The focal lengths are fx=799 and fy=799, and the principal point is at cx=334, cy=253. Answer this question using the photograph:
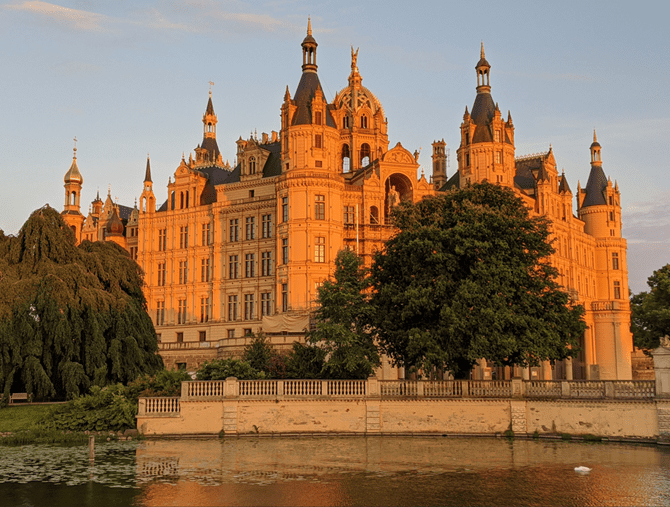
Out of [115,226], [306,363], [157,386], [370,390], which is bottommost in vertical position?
[370,390]

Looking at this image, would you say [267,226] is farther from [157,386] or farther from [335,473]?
[335,473]

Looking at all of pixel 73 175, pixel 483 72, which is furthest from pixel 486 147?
pixel 73 175

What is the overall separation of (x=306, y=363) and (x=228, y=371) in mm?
4624

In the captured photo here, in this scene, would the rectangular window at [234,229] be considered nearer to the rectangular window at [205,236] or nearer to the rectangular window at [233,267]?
the rectangular window at [233,267]

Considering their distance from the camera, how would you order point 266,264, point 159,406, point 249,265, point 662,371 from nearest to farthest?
point 662,371 → point 159,406 → point 266,264 → point 249,265

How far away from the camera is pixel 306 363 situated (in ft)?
130

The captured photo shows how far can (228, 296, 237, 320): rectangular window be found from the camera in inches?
2662

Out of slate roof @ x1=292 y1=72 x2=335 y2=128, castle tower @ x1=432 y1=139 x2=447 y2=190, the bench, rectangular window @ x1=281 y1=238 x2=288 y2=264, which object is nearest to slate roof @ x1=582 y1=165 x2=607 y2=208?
castle tower @ x1=432 y1=139 x2=447 y2=190

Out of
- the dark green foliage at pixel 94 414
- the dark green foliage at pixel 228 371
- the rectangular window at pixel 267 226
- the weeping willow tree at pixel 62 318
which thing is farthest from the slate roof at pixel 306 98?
the dark green foliage at pixel 94 414

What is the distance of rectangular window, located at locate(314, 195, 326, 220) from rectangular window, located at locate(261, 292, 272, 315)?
8487 mm

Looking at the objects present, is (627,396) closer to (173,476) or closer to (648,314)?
(173,476)

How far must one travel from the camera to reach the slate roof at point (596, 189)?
92.2 metres

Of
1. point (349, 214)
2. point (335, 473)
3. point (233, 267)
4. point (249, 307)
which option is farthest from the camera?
point (233, 267)

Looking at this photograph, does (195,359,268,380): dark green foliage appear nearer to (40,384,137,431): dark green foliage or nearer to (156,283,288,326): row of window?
(40,384,137,431): dark green foliage
